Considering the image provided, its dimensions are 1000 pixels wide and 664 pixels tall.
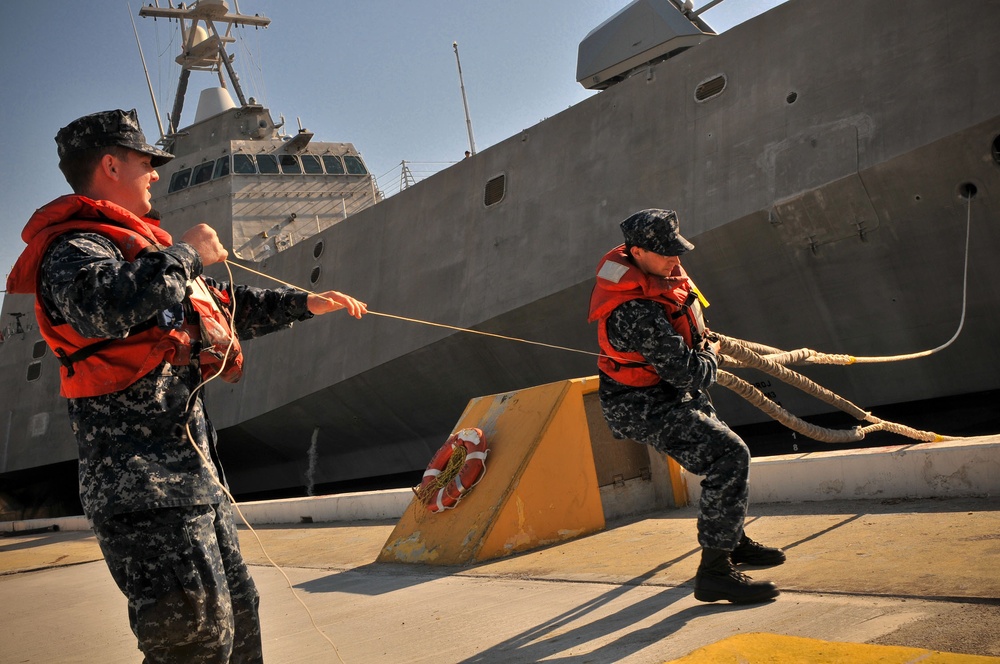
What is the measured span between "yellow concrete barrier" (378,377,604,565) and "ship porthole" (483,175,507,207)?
18.8 ft

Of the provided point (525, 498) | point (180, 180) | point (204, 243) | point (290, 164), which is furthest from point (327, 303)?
point (180, 180)

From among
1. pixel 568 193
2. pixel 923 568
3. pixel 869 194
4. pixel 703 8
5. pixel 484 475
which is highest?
pixel 703 8

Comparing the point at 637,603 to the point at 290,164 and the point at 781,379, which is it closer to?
the point at 781,379

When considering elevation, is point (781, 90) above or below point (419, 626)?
above

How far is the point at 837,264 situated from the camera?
803 cm

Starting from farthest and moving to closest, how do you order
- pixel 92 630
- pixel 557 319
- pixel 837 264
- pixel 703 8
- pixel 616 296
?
pixel 703 8 → pixel 557 319 → pixel 837 264 → pixel 92 630 → pixel 616 296

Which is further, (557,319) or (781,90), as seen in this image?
(557,319)

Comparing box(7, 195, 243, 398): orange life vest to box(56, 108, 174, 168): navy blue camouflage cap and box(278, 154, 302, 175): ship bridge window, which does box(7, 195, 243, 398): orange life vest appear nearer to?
box(56, 108, 174, 168): navy blue camouflage cap

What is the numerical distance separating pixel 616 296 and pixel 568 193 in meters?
6.66

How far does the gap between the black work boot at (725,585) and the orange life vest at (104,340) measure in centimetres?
176

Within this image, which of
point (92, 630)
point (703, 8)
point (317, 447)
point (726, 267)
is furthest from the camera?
point (317, 447)

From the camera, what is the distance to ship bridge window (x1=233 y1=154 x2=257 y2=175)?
51.0ft

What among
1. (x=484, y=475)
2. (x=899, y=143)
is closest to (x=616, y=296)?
(x=484, y=475)

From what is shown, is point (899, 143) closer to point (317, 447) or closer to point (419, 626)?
point (419, 626)
